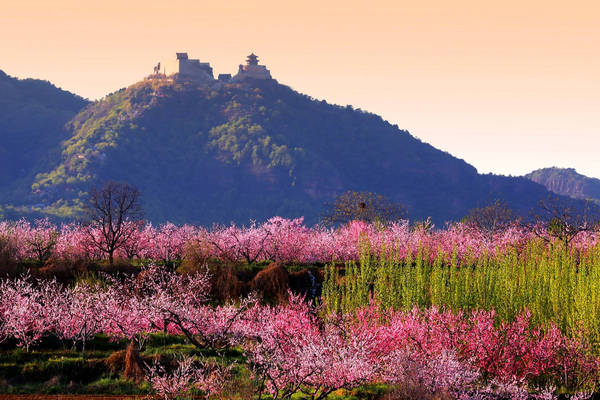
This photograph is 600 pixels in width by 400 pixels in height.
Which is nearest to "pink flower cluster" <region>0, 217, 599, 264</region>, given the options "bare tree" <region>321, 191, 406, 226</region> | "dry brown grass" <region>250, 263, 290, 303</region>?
"dry brown grass" <region>250, 263, 290, 303</region>

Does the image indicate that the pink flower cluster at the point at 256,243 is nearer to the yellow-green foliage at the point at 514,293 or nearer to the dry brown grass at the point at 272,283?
the dry brown grass at the point at 272,283

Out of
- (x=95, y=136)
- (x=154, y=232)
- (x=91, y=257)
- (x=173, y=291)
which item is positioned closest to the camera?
(x=173, y=291)

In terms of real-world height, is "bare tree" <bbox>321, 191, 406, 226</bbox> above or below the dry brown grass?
above

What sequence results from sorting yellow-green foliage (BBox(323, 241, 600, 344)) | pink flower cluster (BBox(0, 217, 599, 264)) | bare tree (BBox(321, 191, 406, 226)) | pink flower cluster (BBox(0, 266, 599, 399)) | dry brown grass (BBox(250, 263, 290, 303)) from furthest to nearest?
bare tree (BBox(321, 191, 406, 226)), pink flower cluster (BBox(0, 217, 599, 264)), dry brown grass (BBox(250, 263, 290, 303)), yellow-green foliage (BBox(323, 241, 600, 344)), pink flower cluster (BBox(0, 266, 599, 399))

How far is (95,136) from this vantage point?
626 feet

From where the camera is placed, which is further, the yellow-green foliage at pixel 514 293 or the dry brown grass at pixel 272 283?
the dry brown grass at pixel 272 283

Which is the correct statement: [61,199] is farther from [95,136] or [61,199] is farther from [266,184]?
[266,184]

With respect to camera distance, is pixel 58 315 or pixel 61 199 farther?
pixel 61 199

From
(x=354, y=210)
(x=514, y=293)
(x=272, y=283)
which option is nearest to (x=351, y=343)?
(x=514, y=293)

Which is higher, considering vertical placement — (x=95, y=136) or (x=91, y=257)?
(x=95, y=136)

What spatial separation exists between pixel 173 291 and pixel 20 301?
4878 mm

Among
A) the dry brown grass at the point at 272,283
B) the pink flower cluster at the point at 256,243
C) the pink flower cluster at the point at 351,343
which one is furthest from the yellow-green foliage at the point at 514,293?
the pink flower cluster at the point at 256,243

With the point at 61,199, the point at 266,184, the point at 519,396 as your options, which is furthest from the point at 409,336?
the point at 266,184

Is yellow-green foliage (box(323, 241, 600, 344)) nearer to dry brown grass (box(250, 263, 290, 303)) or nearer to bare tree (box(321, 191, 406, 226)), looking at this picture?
dry brown grass (box(250, 263, 290, 303))
